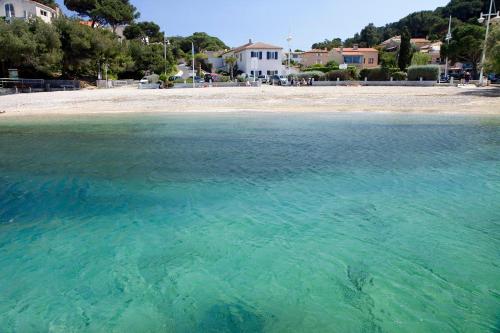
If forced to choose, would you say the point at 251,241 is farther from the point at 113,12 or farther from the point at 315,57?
the point at 315,57

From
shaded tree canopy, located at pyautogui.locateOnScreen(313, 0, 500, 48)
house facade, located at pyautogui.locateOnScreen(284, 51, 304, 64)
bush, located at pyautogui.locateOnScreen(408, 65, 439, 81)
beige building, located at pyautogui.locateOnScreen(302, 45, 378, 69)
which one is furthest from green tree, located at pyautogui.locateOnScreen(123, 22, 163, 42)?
shaded tree canopy, located at pyautogui.locateOnScreen(313, 0, 500, 48)

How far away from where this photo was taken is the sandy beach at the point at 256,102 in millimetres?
36094

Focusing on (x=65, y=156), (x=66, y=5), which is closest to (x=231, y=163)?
(x=65, y=156)

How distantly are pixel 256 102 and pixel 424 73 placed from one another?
104 ft

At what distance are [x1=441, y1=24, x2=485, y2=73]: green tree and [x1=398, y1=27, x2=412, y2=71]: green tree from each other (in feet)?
30.6

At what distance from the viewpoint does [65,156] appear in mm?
17859

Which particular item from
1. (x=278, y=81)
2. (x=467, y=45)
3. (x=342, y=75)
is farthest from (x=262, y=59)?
(x=467, y=45)

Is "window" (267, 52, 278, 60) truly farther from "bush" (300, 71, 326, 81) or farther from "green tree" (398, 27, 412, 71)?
"green tree" (398, 27, 412, 71)

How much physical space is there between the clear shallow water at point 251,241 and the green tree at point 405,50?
5592 centimetres

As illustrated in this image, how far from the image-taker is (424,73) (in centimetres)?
5988

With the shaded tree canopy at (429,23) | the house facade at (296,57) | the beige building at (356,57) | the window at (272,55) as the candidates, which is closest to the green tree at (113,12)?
the window at (272,55)

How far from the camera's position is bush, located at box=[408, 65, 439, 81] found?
194ft

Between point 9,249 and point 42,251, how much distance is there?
0.73 meters

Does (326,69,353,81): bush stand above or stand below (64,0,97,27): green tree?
below
